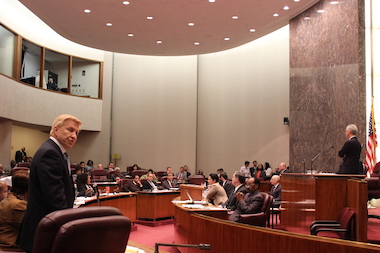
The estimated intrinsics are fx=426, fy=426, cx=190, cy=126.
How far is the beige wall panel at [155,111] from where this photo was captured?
19375 millimetres

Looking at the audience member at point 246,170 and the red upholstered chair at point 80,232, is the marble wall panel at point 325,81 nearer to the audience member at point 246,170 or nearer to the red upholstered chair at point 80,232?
the audience member at point 246,170

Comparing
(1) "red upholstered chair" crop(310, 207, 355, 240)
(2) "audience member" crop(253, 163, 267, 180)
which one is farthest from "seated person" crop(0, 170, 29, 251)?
(2) "audience member" crop(253, 163, 267, 180)

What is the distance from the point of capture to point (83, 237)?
4.82 ft

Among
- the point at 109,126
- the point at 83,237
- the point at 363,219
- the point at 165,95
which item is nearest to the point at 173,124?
the point at 165,95

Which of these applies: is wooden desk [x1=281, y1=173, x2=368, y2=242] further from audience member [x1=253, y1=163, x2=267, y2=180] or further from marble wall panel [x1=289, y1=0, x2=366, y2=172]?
audience member [x1=253, y1=163, x2=267, y2=180]

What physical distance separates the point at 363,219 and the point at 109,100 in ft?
54.4

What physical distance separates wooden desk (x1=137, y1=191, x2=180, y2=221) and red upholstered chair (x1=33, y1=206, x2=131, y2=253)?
343 inches

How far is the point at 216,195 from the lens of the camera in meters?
7.79

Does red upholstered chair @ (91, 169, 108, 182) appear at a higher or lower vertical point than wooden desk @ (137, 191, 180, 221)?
higher

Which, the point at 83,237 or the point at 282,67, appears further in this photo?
the point at 282,67

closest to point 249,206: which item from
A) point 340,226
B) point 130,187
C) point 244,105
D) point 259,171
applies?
point 340,226

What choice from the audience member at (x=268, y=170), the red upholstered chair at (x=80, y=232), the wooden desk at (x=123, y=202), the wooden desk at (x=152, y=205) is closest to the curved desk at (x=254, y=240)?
the red upholstered chair at (x=80, y=232)

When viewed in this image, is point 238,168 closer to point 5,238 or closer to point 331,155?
point 331,155

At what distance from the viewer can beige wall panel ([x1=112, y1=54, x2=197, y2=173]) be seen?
1938 centimetres
